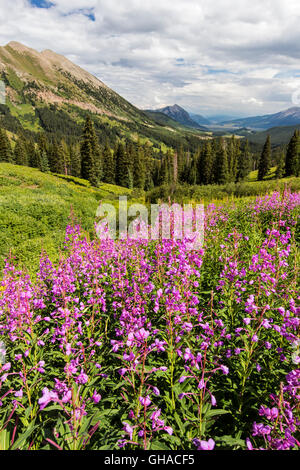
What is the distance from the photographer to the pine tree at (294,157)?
2461 inches

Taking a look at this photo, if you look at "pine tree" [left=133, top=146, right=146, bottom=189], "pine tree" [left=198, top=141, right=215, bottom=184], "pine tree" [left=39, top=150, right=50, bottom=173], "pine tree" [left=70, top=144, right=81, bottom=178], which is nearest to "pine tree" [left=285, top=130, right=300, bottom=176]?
"pine tree" [left=198, top=141, right=215, bottom=184]

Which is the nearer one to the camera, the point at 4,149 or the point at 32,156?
the point at 4,149

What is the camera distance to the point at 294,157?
210ft

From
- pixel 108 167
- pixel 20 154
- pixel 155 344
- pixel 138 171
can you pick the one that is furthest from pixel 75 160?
pixel 155 344

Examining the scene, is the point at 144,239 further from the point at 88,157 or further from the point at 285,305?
the point at 88,157

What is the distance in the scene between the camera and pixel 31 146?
86938 millimetres

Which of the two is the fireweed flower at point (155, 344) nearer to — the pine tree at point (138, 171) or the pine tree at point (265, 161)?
the pine tree at point (138, 171)

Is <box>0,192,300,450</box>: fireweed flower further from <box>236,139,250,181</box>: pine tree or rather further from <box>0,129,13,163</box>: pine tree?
<box>0,129,13,163</box>: pine tree

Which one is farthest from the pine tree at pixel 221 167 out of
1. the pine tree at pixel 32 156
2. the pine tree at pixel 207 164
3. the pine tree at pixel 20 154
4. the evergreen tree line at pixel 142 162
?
the pine tree at pixel 20 154

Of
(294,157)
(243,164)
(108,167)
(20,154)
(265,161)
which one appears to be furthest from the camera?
(20,154)

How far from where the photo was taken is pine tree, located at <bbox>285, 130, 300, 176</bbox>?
6250 cm

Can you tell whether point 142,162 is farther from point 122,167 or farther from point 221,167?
Answer: point 221,167

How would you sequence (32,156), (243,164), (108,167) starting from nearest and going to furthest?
(108,167) < (243,164) < (32,156)
